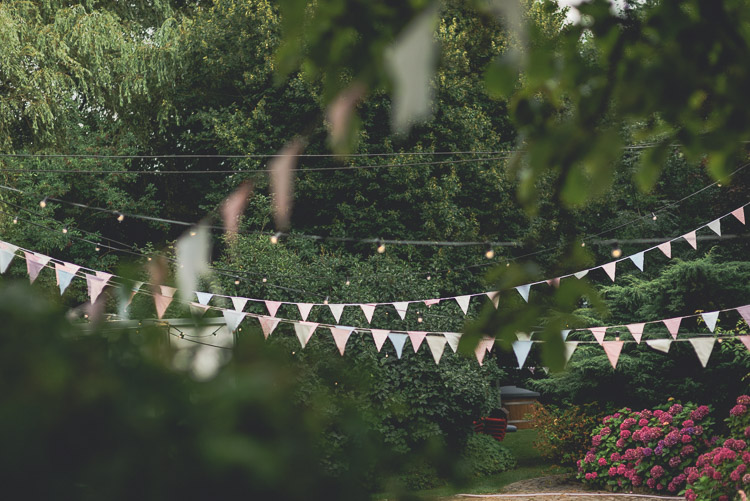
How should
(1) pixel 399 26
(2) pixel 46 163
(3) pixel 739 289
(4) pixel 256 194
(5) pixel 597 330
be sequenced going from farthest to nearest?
1. (4) pixel 256 194
2. (2) pixel 46 163
3. (3) pixel 739 289
4. (5) pixel 597 330
5. (1) pixel 399 26

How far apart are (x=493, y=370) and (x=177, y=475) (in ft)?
37.0

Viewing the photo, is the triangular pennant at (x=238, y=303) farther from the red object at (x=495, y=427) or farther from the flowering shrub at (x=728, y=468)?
the red object at (x=495, y=427)

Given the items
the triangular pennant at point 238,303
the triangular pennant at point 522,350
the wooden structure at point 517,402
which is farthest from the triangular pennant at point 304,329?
the wooden structure at point 517,402

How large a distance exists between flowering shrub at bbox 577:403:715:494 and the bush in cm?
48

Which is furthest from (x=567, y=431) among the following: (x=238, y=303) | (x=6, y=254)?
(x=6, y=254)

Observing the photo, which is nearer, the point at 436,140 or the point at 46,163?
the point at 46,163

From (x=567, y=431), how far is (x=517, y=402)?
1018 cm

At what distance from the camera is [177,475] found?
0.84 m

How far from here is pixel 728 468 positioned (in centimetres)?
764

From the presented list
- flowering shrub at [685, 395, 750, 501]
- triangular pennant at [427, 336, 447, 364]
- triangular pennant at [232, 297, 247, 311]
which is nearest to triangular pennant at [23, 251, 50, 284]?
triangular pennant at [232, 297, 247, 311]

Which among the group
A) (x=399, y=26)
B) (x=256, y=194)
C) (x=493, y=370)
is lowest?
(x=493, y=370)

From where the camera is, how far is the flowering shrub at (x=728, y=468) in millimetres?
7301

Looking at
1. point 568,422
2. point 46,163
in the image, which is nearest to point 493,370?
point 568,422

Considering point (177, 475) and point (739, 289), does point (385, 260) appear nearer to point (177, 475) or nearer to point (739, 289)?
point (739, 289)
